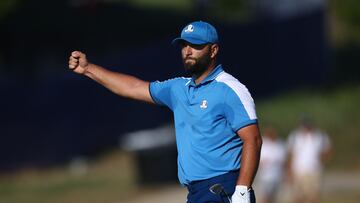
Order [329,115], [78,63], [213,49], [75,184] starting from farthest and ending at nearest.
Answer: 1. [329,115]
2. [75,184]
3. [78,63]
4. [213,49]

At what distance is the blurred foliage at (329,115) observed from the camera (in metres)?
31.0

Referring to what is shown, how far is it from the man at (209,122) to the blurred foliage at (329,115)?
21879 millimetres

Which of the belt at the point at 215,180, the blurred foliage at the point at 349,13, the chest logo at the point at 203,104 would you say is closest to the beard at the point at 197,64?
the chest logo at the point at 203,104

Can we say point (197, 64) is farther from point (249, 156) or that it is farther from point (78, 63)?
point (78, 63)

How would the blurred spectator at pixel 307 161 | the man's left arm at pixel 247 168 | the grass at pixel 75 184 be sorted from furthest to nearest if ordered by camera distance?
the grass at pixel 75 184, the blurred spectator at pixel 307 161, the man's left arm at pixel 247 168

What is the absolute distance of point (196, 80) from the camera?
8797 millimetres

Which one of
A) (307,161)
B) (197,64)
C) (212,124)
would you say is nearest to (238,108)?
(212,124)

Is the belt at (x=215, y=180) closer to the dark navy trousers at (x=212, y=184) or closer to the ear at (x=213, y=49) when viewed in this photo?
the dark navy trousers at (x=212, y=184)

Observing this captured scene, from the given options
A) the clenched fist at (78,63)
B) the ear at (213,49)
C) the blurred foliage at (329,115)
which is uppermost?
the blurred foliage at (329,115)

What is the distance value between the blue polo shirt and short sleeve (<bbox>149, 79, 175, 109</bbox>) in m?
0.21

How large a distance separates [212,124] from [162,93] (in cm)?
62

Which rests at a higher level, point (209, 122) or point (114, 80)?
point (114, 80)

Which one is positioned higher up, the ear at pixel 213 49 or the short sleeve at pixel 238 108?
the ear at pixel 213 49

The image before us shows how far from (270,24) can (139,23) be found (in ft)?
14.5
